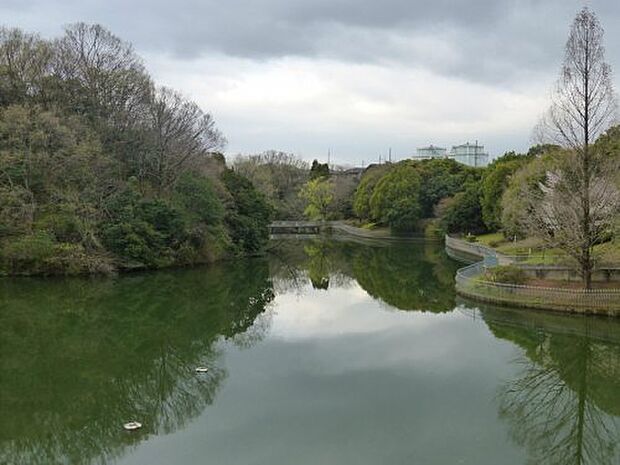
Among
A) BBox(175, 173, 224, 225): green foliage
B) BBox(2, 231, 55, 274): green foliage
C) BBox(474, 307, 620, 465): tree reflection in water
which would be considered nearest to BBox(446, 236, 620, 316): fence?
BBox(474, 307, 620, 465): tree reflection in water

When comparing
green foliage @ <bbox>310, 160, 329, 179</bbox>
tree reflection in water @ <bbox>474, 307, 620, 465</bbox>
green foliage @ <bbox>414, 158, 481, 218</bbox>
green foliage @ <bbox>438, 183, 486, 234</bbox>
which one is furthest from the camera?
green foliage @ <bbox>310, 160, 329, 179</bbox>

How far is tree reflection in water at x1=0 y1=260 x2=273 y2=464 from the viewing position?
11.4 meters

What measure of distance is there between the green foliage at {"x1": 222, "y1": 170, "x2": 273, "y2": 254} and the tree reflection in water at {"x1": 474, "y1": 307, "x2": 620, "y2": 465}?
27.5 m

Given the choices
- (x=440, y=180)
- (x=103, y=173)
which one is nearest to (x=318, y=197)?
(x=440, y=180)

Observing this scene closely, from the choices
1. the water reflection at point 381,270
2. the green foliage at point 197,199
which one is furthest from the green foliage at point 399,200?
the green foliage at point 197,199

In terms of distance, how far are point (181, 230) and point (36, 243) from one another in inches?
367

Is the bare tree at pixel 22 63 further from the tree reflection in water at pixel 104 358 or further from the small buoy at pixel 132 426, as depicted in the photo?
the small buoy at pixel 132 426

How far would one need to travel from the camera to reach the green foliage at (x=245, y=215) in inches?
1825

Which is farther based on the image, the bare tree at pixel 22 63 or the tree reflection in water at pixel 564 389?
the bare tree at pixel 22 63

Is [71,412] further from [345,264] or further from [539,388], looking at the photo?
[345,264]

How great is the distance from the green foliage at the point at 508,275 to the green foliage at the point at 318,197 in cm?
5947

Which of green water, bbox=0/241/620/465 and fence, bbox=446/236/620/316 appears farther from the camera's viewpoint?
fence, bbox=446/236/620/316

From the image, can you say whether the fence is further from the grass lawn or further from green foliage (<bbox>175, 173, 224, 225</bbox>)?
green foliage (<bbox>175, 173, 224, 225</bbox>)

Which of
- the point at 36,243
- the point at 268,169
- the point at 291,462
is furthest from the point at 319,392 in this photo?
the point at 268,169
